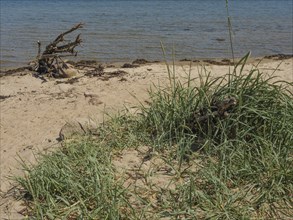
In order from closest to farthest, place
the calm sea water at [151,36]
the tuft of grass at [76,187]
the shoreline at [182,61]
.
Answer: the tuft of grass at [76,187]
the shoreline at [182,61]
the calm sea water at [151,36]

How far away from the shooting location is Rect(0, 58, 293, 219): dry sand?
520cm

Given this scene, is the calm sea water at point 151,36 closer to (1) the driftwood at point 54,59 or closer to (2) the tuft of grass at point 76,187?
(1) the driftwood at point 54,59

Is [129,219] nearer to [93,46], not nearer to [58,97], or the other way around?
[58,97]

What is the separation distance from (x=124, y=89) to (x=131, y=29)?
10.1m

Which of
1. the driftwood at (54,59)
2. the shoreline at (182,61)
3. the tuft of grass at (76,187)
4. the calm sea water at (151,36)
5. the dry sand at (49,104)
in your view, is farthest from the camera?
the calm sea water at (151,36)

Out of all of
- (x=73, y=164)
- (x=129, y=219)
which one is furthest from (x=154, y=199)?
(x=73, y=164)

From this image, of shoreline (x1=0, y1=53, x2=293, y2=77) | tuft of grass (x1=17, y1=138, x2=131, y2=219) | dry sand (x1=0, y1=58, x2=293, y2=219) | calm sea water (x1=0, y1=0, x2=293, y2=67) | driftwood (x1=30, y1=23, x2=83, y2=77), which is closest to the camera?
tuft of grass (x1=17, y1=138, x2=131, y2=219)

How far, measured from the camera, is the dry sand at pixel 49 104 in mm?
5195

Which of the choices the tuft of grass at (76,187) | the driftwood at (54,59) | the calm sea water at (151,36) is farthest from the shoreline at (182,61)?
the tuft of grass at (76,187)

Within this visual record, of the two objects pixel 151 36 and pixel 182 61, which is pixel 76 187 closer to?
pixel 182 61

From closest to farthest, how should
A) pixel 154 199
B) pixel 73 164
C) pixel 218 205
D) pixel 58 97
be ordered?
pixel 218 205, pixel 154 199, pixel 73 164, pixel 58 97

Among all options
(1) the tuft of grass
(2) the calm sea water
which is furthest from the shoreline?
(1) the tuft of grass

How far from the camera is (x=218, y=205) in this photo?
296 cm

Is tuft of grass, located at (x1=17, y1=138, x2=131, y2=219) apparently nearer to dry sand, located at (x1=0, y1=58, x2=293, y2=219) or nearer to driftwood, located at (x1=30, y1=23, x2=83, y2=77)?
dry sand, located at (x1=0, y1=58, x2=293, y2=219)
